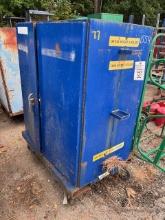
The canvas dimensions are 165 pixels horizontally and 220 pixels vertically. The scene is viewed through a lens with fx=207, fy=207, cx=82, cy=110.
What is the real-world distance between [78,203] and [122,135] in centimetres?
79

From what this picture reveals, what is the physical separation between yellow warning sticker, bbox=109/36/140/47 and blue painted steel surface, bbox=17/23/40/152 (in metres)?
0.72

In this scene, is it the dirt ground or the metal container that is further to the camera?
the metal container

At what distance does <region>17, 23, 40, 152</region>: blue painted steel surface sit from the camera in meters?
1.87

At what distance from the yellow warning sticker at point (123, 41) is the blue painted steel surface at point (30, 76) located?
72cm

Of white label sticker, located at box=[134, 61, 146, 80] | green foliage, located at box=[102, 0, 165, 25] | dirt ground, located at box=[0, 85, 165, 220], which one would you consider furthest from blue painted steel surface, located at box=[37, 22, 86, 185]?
green foliage, located at box=[102, 0, 165, 25]

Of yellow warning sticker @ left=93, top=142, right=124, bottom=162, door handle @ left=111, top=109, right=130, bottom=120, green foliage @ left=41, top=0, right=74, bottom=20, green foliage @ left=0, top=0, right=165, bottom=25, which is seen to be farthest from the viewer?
green foliage @ left=0, top=0, right=165, bottom=25

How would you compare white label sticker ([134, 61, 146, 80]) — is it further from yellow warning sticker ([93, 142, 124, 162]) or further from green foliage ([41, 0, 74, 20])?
green foliage ([41, 0, 74, 20])

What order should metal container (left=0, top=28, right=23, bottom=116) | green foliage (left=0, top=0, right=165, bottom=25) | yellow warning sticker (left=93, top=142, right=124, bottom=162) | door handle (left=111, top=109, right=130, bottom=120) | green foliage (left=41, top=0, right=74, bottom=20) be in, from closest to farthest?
door handle (left=111, top=109, right=130, bottom=120) < yellow warning sticker (left=93, top=142, right=124, bottom=162) < metal container (left=0, top=28, right=23, bottom=116) < green foliage (left=41, top=0, right=74, bottom=20) < green foliage (left=0, top=0, right=165, bottom=25)

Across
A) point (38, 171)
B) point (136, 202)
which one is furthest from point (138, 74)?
point (38, 171)

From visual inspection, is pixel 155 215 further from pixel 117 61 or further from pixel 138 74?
pixel 117 61

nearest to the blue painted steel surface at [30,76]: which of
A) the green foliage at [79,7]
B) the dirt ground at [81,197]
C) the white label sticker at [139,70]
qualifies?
the dirt ground at [81,197]

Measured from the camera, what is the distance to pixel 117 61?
1.59 m

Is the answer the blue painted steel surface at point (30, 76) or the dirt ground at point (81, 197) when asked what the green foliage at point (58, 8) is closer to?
the blue painted steel surface at point (30, 76)

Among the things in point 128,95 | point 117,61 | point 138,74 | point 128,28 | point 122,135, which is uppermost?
point 128,28
